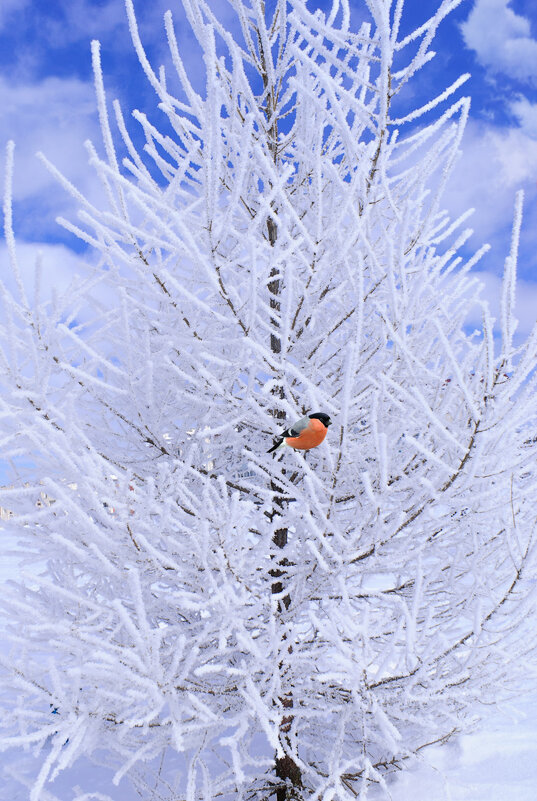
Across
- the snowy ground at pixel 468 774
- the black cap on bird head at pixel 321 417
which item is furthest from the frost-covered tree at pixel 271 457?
the snowy ground at pixel 468 774

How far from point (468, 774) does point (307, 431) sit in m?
4.34

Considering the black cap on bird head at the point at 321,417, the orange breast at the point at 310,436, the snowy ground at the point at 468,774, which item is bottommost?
the snowy ground at the point at 468,774

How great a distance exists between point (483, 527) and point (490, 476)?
3.01ft

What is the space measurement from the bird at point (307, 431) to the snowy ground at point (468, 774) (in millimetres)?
3040

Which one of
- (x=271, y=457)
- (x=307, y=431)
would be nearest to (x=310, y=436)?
(x=307, y=431)

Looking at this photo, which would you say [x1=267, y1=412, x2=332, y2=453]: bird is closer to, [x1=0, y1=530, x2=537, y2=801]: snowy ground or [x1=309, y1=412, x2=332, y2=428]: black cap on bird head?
[x1=309, y1=412, x2=332, y2=428]: black cap on bird head

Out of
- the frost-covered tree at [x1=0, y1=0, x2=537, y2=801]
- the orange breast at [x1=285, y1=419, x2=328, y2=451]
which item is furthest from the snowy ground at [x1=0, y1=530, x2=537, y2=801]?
the orange breast at [x1=285, y1=419, x2=328, y2=451]

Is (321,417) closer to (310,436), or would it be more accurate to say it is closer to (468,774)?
(310,436)

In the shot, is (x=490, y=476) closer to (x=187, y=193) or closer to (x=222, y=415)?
(x=222, y=415)

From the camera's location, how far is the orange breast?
7.62 ft

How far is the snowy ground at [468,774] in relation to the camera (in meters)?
4.51

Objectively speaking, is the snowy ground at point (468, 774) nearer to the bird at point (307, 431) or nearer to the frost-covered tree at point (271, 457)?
the frost-covered tree at point (271, 457)

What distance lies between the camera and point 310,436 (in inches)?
92.6

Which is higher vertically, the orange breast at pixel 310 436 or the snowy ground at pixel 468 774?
the orange breast at pixel 310 436
